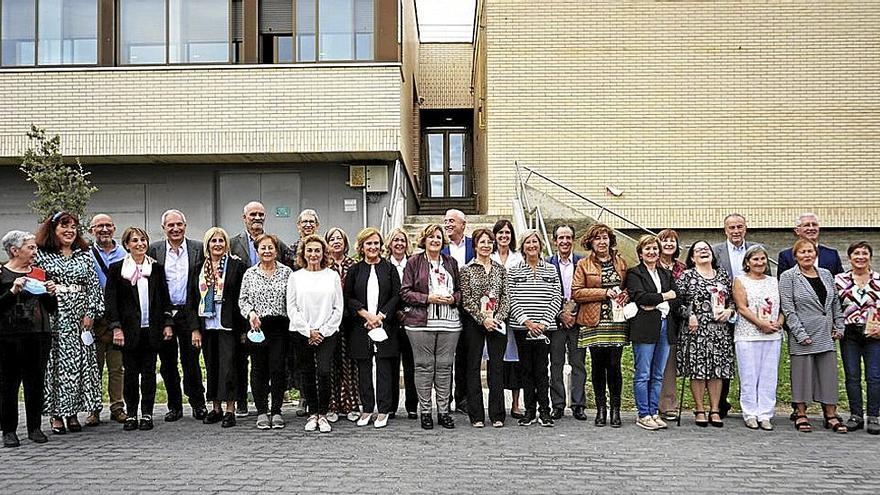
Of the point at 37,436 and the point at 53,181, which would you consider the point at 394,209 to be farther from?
the point at 37,436

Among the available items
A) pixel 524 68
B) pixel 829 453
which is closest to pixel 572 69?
pixel 524 68

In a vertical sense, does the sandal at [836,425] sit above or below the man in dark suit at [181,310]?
below

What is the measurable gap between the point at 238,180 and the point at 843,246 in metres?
11.6

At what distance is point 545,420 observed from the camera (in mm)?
8250

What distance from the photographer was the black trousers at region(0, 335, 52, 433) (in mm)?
7539

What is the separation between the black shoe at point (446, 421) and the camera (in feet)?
26.7

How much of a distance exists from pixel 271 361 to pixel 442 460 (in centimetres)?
214

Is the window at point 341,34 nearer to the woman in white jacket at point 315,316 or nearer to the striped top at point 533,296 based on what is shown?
the woman in white jacket at point 315,316

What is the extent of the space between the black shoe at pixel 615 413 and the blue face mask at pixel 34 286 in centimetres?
510

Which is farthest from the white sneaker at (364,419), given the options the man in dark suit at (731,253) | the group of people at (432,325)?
the man in dark suit at (731,253)

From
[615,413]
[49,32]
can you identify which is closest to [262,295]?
[615,413]

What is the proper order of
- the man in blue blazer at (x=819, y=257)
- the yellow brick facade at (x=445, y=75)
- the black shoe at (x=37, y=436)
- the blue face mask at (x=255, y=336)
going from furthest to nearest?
the yellow brick facade at (x=445, y=75), the man in blue blazer at (x=819, y=257), the blue face mask at (x=255, y=336), the black shoe at (x=37, y=436)

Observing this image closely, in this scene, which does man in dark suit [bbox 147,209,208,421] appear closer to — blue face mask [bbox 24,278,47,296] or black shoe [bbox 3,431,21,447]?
blue face mask [bbox 24,278,47,296]

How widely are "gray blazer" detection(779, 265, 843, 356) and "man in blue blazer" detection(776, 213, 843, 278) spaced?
1.29 feet
